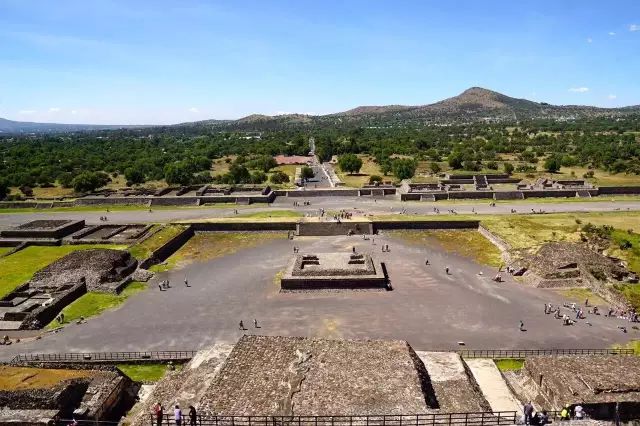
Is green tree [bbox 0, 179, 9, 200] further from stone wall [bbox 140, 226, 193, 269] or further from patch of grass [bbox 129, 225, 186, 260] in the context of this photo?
stone wall [bbox 140, 226, 193, 269]

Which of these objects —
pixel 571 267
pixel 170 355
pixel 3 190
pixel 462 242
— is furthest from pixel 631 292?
pixel 3 190

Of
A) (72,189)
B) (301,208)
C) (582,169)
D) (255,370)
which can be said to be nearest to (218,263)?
(301,208)

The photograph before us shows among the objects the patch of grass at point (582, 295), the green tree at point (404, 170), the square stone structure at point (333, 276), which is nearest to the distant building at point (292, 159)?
the green tree at point (404, 170)

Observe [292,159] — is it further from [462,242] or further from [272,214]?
[462,242]

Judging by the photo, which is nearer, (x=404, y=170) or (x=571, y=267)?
(x=571, y=267)

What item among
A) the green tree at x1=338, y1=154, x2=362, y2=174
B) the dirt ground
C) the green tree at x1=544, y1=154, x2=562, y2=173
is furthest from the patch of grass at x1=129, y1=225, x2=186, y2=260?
the green tree at x1=544, y1=154, x2=562, y2=173
